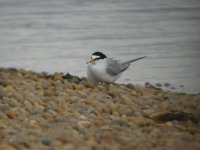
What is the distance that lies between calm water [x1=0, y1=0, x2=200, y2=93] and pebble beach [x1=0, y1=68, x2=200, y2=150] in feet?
3.50

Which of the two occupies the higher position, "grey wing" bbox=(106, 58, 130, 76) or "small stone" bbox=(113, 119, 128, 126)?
"grey wing" bbox=(106, 58, 130, 76)

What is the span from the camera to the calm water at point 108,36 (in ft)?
27.5

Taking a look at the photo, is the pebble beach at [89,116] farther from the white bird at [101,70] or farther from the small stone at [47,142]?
the white bird at [101,70]

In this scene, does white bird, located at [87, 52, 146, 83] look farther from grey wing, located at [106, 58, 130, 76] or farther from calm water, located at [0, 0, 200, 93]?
calm water, located at [0, 0, 200, 93]

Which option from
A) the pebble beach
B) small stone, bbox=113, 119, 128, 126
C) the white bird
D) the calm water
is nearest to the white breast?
the white bird

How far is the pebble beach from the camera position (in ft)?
15.1

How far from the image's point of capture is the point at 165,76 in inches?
318

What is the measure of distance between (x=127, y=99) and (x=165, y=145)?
5.73 ft

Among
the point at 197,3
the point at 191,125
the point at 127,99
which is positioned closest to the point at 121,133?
the point at 191,125

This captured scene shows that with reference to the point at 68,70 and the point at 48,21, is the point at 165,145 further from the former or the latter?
the point at 48,21

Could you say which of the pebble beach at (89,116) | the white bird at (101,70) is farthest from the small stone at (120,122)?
the white bird at (101,70)

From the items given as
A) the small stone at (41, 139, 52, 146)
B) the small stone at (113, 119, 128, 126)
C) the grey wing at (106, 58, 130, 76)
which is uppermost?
the grey wing at (106, 58, 130, 76)

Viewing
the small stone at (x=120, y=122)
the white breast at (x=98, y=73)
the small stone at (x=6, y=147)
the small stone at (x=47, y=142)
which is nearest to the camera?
the small stone at (x=6, y=147)

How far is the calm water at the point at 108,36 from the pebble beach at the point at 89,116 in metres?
1.07
